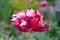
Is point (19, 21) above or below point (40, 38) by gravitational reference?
above

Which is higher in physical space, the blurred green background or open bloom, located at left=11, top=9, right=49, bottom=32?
open bloom, located at left=11, top=9, right=49, bottom=32

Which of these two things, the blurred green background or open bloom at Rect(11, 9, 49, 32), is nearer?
open bloom at Rect(11, 9, 49, 32)

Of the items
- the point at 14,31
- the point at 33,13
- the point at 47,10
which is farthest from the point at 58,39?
the point at 47,10

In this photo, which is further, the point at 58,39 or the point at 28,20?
the point at 58,39

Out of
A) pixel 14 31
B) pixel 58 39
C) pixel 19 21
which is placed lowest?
pixel 58 39

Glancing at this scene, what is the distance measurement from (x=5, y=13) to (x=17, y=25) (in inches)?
70.8

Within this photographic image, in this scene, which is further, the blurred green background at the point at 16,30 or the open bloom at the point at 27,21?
the blurred green background at the point at 16,30

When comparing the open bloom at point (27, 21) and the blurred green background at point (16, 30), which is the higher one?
the open bloom at point (27, 21)

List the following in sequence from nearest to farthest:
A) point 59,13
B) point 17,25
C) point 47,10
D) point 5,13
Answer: point 17,25 → point 59,13 → point 47,10 → point 5,13

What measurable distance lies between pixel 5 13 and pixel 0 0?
35 centimetres

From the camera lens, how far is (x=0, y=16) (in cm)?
342

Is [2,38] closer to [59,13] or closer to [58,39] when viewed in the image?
[58,39]

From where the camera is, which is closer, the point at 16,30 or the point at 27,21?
the point at 27,21

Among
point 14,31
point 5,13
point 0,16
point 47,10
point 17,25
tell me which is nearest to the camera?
point 17,25
